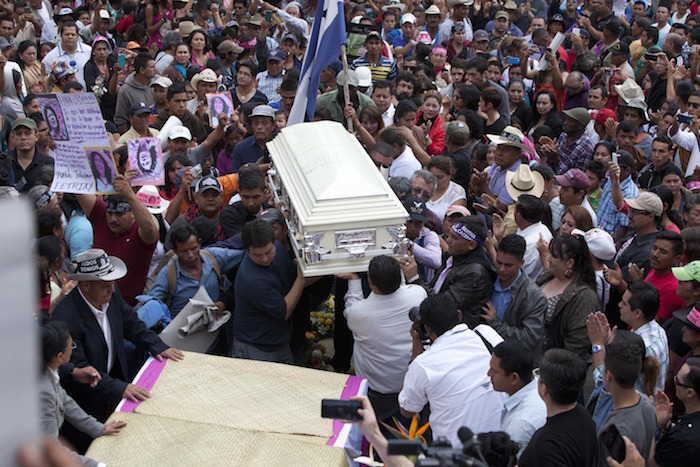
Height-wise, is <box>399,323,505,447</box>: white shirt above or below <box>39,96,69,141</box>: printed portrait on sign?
below

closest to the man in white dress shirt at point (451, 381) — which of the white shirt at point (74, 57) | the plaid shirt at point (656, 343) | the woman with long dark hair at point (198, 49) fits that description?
the plaid shirt at point (656, 343)

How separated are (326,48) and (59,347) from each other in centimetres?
418

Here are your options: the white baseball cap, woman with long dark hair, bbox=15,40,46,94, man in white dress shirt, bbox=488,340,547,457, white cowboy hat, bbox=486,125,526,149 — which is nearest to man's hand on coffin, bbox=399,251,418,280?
A: man in white dress shirt, bbox=488,340,547,457

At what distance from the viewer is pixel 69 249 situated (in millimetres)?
5863

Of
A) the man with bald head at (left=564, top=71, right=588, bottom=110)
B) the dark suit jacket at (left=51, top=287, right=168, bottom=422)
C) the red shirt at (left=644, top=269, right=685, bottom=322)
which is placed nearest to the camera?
the dark suit jacket at (left=51, top=287, right=168, bottom=422)

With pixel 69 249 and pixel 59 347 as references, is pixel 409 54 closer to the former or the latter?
pixel 69 249

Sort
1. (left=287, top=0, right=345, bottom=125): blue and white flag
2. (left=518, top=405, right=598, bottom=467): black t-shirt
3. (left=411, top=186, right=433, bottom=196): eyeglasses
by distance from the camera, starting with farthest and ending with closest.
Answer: (left=287, top=0, right=345, bottom=125): blue and white flag → (left=411, top=186, right=433, bottom=196): eyeglasses → (left=518, top=405, right=598, bottom=467): black t-shirt

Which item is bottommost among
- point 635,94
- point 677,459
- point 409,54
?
point 409,54

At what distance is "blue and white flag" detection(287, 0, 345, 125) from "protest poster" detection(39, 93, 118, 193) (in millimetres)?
2224

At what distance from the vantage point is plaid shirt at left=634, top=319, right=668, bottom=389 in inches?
182

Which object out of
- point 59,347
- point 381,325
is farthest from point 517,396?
point 59,347

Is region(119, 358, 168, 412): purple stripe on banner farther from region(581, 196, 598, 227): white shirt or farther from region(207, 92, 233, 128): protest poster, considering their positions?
region(207, 92, 233, 128): protest poster

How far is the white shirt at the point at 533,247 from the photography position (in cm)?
580

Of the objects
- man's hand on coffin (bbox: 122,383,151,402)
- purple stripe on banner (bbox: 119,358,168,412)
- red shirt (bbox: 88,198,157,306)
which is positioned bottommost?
red shirt (bbox: 88,198,157,306)
